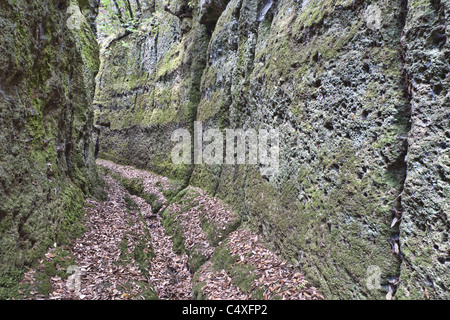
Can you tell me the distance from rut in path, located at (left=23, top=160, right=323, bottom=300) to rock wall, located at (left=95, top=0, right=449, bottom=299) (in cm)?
55

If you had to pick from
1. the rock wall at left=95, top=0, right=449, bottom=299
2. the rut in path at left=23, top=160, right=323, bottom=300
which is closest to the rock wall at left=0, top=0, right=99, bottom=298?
the rut in path at left=23, top=160, right=323, bottom=300

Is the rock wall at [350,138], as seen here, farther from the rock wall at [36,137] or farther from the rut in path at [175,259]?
the rock wall at [36,137]

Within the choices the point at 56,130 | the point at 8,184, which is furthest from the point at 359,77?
the point at 56,130

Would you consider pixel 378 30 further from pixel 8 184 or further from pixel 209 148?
pixel 209 148

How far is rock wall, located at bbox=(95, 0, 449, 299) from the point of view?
10.4 ft

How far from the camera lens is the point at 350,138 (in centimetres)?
440

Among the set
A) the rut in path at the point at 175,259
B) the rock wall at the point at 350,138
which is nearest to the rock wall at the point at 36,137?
the rut in path at the point at 175,259

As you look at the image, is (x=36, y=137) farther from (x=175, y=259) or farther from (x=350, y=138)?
(x=350, y=138)

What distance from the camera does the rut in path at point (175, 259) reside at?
16.5 feet

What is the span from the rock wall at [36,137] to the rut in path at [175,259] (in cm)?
54

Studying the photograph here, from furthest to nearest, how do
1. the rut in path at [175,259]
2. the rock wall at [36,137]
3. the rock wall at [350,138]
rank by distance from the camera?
1. the rut in path at [175,259]
2. the rock wall at [36,137]
3. the rock wall at [350,138]

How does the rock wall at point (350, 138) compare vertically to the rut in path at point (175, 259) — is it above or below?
above

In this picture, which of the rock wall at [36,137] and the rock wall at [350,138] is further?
the rock wall at [36,137]

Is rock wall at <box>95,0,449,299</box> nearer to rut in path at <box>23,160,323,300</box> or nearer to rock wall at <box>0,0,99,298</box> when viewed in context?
rut in path at <box>23,160,323,300</box>
